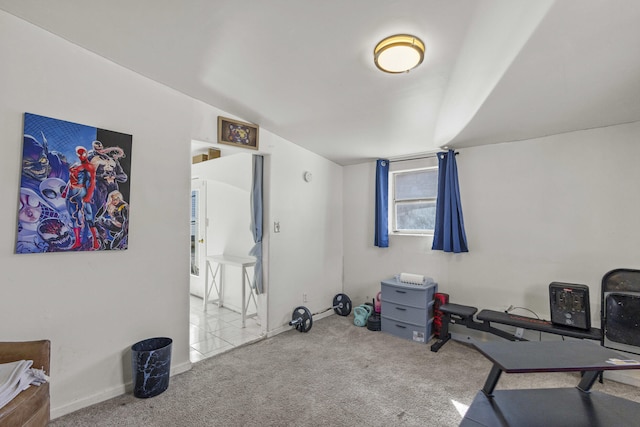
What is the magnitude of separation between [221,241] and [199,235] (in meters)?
0.66

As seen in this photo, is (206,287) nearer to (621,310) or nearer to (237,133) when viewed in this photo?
(237,133)

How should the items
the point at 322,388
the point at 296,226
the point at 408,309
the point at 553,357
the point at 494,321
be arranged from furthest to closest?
the point at 296,226 < the point at 408,309 < the point at 494,321 < the point at 322,388 < the point at 553,357

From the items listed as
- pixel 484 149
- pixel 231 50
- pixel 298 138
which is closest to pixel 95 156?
pixel 231 50

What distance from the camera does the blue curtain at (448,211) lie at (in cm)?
339

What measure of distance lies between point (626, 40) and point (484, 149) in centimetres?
183

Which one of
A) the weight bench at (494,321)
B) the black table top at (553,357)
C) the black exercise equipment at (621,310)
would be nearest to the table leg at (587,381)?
the black table top at (553,357)

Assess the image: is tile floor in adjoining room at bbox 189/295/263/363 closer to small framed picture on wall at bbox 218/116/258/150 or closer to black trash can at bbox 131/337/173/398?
black trash can at bbox 131/337/173/398

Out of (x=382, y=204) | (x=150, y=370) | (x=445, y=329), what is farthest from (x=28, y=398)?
(x=382, y=204)

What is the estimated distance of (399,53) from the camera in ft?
6.29

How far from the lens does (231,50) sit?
2045 millimetres

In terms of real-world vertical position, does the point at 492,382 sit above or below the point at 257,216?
below

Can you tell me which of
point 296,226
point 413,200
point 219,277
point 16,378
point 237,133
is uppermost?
point 237,133

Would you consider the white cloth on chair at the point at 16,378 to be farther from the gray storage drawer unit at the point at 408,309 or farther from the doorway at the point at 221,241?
the gray storage drawer unit at the point at 408,309

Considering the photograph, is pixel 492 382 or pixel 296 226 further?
pixel 296 226
